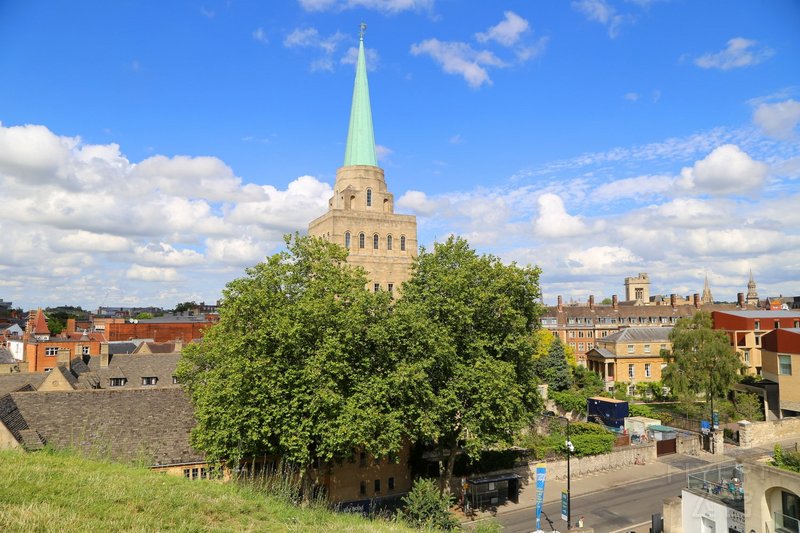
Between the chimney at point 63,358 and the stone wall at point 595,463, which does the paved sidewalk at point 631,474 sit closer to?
the stone wall at point 595,463

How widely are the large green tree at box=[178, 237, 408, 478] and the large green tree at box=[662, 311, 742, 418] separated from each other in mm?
34861

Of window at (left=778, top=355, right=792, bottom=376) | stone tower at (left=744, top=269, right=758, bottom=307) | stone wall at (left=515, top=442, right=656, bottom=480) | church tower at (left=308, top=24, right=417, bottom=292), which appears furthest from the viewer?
stone tower at (left=744, top=269, right=758, bottom=307)

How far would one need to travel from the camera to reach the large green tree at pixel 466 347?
2741cm

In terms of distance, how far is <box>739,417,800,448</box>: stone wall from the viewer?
44156mm

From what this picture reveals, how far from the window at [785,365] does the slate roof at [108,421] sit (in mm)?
50532

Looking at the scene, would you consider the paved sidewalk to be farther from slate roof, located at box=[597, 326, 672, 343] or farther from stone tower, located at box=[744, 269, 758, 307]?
stone tower, located at box=[744, 269, 758, 307]

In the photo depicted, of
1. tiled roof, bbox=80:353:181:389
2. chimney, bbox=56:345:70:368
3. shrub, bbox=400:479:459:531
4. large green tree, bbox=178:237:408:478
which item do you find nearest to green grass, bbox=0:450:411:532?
shrub, bbox=400:479:459:531

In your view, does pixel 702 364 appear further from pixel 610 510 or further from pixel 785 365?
pixel 610 510

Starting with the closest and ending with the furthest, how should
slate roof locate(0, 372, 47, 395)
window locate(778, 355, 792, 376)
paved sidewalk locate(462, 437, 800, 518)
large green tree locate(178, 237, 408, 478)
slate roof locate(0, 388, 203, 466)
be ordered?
1. large green tree locate(178, 237, 408, 478)
2. slate roof locate(0, 388, 203, 466)
3. paved sidewalk locate(462, 437, 800, 518)
4. slate roof locate(0, 372, 47, 395)
5. window locate(778, 355, 792, 376)

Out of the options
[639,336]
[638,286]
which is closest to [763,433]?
[639,336]

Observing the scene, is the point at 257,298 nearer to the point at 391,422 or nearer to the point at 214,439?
the point at 214,439

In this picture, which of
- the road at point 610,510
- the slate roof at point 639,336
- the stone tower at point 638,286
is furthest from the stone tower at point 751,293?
the road at point 610,510

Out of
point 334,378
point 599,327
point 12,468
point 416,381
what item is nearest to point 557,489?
point 416,381

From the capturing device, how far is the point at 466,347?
30.3 metres
